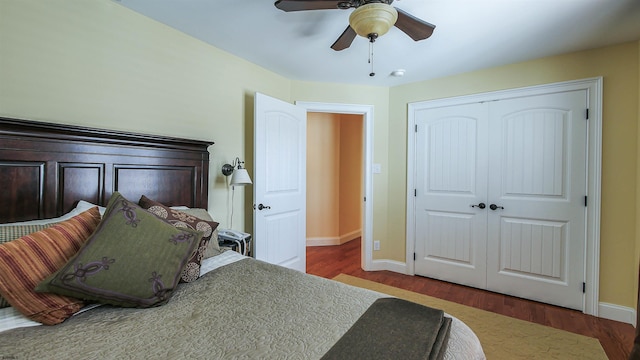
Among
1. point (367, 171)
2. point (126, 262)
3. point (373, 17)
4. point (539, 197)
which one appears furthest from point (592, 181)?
point (126, 262)

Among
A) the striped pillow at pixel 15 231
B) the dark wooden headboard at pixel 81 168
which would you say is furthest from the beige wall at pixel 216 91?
the striped pillow at pixel 15 231

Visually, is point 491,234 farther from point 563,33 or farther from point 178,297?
point 178,297

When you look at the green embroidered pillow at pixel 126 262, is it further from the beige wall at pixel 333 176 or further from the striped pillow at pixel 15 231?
the beige wall at pixel 333 176

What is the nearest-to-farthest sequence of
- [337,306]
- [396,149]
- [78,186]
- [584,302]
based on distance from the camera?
[337,306] < [78,186] < [584,302] < [396,149]

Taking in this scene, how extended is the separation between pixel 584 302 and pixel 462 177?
1469mm

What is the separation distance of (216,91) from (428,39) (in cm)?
186

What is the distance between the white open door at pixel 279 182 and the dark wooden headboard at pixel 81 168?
636 mm

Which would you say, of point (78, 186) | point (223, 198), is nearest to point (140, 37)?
point (78, 186)

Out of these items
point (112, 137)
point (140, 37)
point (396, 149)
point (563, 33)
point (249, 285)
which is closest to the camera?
point (249, 285)

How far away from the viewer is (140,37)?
192 cm

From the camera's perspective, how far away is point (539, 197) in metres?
2.56

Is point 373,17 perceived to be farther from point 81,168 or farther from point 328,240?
point 328,240

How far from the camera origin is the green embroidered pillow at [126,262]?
39.8 inches

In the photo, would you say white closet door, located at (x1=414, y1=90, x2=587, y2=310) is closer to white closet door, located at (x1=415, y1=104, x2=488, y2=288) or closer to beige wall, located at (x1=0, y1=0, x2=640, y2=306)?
white closet door, located at (x1=415, y1=104, x2=488, y2=288)
